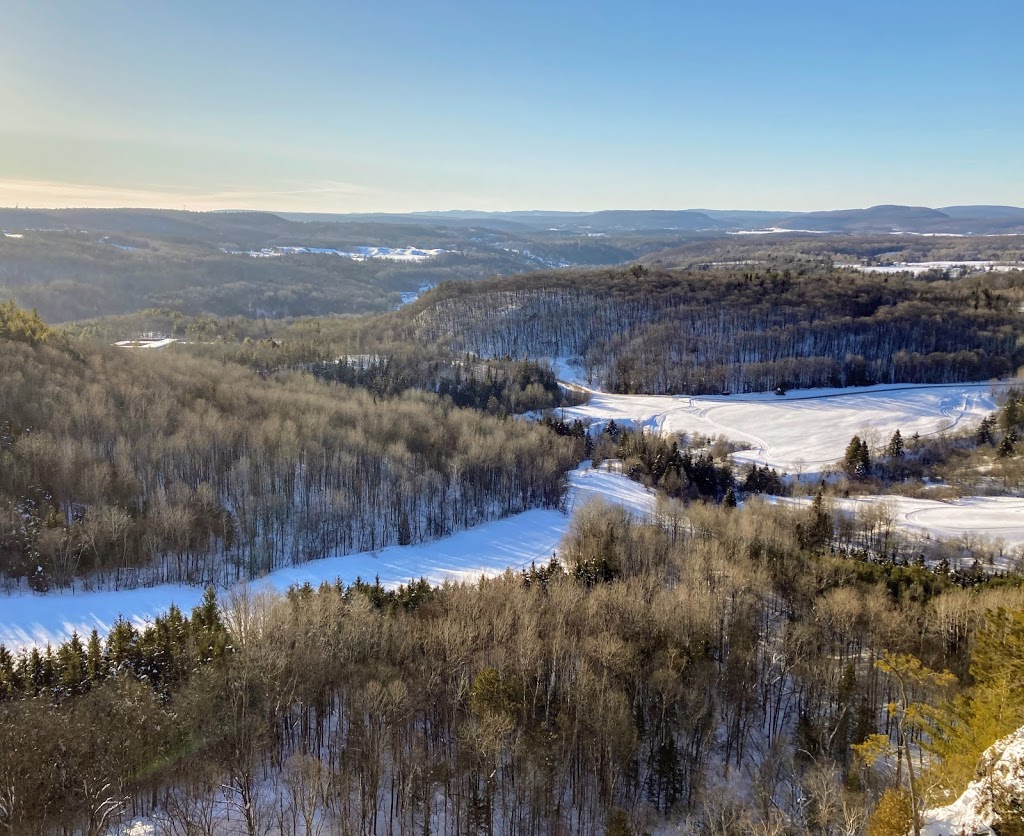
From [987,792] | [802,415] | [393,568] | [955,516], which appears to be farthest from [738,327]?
[987,792]

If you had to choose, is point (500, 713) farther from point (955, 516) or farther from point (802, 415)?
point (802, 415)

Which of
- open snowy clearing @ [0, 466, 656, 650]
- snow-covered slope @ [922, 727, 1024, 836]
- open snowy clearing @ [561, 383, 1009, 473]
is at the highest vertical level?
snow-covered slope @ [922, 727, 1024, 836]

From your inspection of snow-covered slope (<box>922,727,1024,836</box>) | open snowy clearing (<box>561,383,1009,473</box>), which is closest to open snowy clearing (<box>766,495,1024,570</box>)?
open snowy clearing (<box>561,383,1009,473</box>)

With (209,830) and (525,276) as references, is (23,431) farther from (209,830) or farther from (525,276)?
(525,276)

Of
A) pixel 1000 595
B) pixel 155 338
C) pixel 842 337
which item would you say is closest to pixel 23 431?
pixel 1000 595

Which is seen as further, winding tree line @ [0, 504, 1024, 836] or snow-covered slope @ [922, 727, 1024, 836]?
winding tree line @ [0, 504, 1024, 836]

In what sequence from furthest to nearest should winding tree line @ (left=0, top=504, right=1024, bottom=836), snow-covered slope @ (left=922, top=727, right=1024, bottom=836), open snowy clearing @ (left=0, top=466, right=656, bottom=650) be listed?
1. open snowy clearing @ (left=0, top=466, right=656, bottom=650)
2. winding tree line @ (left=0, top=504, right=1024, bottom=836)
3. snow-covered slope @ (left=922, top=727, right=1024, bottom=836)

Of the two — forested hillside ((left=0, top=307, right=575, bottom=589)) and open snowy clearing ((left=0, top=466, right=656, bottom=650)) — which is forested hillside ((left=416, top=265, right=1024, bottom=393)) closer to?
open snowy clearing ((left=0, top=466, right=656, bottom=650))

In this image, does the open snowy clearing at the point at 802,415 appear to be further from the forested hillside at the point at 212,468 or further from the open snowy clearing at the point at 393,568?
the forested hillside at the point at 212,468
